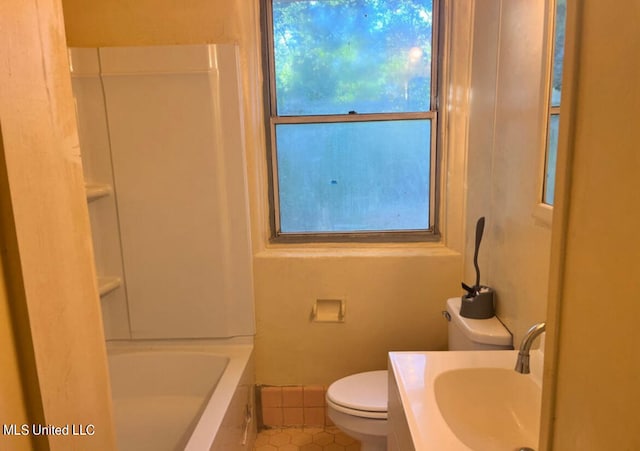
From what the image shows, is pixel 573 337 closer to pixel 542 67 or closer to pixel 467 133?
pixel 542 67

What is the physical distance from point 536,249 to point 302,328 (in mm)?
1174

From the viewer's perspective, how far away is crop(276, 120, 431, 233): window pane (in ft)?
6.63

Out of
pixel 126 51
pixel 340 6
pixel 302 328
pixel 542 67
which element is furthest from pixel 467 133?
pixel 126 51

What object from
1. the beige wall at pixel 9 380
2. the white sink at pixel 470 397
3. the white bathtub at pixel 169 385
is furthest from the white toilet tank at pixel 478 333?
the beige wall at pixel 9 380

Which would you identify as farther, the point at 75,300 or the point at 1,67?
the point at 75,300

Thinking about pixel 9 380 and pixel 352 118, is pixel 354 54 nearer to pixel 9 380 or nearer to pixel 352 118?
pixel 352 118

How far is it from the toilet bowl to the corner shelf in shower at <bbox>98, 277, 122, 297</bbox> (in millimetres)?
1107

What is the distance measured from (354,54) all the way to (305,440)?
1871 mm

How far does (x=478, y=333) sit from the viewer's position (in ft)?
4.67

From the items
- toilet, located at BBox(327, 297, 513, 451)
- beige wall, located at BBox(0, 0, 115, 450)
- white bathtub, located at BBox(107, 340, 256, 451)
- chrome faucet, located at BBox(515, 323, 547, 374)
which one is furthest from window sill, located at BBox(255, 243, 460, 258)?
beige wall, located at BBox(0, 0, 115, 450)

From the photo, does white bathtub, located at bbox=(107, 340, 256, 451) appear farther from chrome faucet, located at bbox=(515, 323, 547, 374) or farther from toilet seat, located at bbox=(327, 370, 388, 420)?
chrome faucet, located at bbox=(515, 323, 547, 374)

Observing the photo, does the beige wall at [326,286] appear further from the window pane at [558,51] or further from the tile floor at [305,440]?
the window pane at [558,51]

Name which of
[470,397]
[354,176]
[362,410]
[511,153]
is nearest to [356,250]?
[354,176]

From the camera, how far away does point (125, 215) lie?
1940 millimetres
